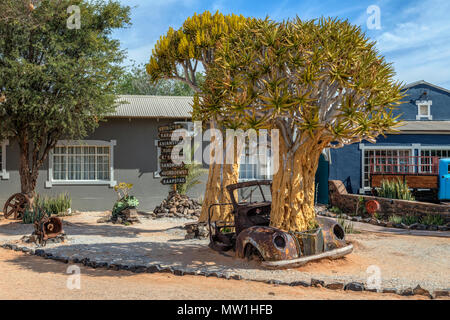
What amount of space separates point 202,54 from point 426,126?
12.0m

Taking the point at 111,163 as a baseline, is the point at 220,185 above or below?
below

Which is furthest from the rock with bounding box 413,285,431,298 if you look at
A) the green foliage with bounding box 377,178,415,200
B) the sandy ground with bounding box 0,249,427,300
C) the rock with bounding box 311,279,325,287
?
the green foliage with bounding box 377,178,415,200

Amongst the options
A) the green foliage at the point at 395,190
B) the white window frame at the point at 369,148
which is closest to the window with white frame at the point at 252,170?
the white window frame at the point at 369,148

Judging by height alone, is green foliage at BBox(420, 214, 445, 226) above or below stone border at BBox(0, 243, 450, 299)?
above

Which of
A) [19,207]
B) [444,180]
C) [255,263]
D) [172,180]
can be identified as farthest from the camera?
[172,180]

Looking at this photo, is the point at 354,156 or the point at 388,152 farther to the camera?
the point at 388,152

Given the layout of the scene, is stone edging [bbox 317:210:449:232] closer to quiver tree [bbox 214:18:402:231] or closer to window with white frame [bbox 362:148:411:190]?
window with white frame [bbox 362:148:411:190]

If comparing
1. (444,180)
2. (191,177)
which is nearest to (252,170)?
(191,177)

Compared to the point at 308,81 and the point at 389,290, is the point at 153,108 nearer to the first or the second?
the point at 308,81

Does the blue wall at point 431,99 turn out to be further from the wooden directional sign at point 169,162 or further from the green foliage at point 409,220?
the wooden directional sign at point 169,162

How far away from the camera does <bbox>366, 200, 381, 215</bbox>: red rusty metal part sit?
13.2 metres

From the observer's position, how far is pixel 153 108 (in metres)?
17.8

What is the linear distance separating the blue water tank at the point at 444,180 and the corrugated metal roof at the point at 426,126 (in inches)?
160

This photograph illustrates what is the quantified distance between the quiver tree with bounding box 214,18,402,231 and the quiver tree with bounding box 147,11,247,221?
317 cm
